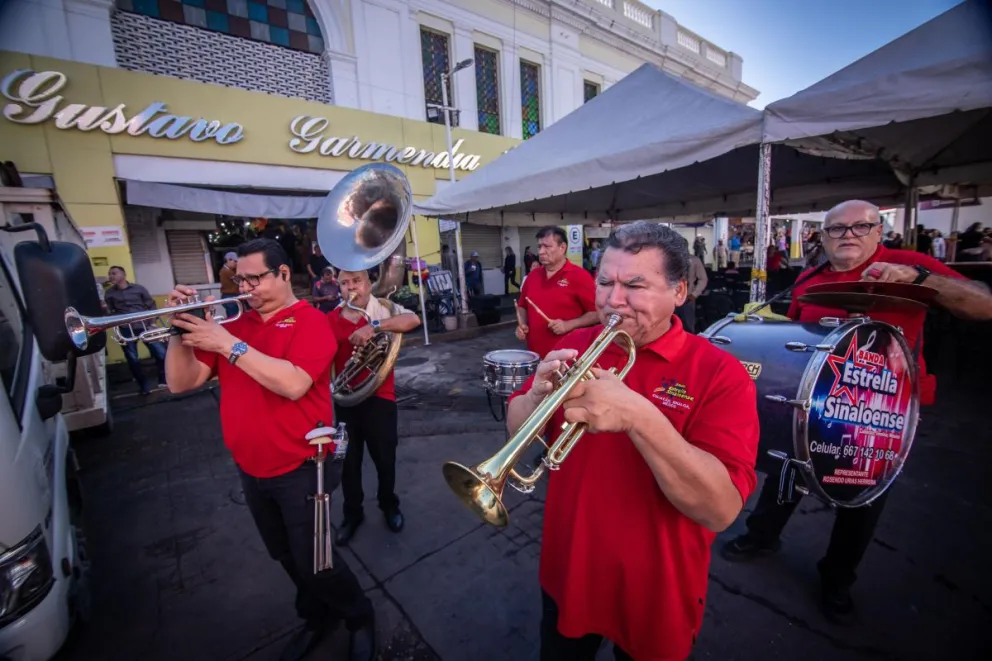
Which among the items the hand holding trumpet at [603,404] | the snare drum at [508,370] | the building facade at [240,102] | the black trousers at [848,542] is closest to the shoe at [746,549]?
the black trousers at [848,542]

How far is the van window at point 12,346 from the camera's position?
7.47 feet

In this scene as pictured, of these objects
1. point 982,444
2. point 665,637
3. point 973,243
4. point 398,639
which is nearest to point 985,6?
point 982,444

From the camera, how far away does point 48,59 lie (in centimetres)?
764

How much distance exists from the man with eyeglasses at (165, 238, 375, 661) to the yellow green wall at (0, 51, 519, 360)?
7.50m

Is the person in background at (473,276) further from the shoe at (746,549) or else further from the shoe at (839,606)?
the shoe at (839,606)

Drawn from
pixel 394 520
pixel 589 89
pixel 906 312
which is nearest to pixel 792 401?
pixel 906 312

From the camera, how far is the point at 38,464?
2.12 meters

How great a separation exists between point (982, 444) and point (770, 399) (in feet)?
12.4

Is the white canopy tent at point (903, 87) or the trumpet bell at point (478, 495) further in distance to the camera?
the white canopy tent at point (903, 87)

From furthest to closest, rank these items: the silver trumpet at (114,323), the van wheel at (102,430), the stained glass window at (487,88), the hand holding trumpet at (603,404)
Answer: the stained glass window at (487,88), the van wheel at (102,430), the silver trumpet at (114,323), the hand holding trumpet at (603,404)

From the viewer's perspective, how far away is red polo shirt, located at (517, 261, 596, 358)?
3.82m

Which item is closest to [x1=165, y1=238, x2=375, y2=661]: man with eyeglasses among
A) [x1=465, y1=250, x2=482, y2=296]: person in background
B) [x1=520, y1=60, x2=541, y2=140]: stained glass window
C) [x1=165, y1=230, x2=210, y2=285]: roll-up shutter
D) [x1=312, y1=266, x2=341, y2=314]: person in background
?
[x1=312, y1=266, x2=341, y2=314]: person in background

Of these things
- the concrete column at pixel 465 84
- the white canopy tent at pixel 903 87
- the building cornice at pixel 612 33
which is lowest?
the white canopy tent at pixel 903 87

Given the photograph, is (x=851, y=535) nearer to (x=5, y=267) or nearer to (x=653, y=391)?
(x=653, y=391)
